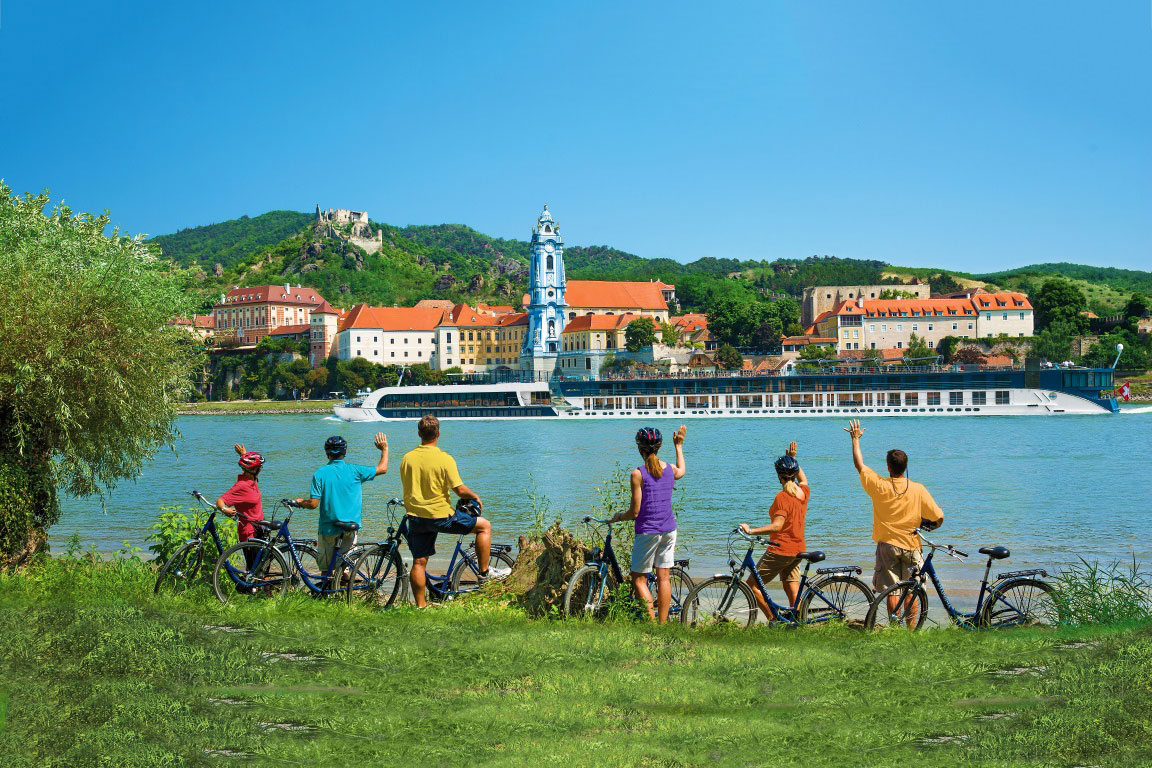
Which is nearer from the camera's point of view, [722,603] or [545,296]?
[722,603]

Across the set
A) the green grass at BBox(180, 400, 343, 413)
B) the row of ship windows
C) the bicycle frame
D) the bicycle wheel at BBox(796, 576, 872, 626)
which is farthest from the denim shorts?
the green grass at BBox(180, 400, 343, 413)

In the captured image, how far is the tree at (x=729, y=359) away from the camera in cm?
10369

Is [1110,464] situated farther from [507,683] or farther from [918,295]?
[918,295]

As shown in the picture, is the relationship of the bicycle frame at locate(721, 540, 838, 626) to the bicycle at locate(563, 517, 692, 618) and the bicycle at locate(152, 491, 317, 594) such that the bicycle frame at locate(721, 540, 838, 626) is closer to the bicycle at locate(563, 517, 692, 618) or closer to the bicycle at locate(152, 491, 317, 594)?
the bicycle at locate(563, 517, 692, 618)

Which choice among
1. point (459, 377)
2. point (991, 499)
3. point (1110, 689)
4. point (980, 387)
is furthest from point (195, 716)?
point (459, 377)

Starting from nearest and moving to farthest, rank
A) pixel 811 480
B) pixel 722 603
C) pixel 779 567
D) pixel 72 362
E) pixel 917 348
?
1. pixel 722 603
2. pixel 779 567
3. pixel 72 362
4. pixel 811 480
5. pixel 917 348

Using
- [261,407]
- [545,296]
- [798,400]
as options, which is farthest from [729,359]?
[261,407]

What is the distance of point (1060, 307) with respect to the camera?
108688mm

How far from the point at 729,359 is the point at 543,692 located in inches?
3961

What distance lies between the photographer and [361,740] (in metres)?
4.02

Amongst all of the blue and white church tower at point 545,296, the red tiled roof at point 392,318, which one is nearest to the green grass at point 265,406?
the red tiled roof at point 392,318

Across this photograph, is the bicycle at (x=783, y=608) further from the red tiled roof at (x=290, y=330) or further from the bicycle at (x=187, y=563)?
the red tiled roof at (x=290, y=330)

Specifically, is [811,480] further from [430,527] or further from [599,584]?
[430,527]

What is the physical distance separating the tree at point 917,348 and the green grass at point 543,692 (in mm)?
Answer: 102056
